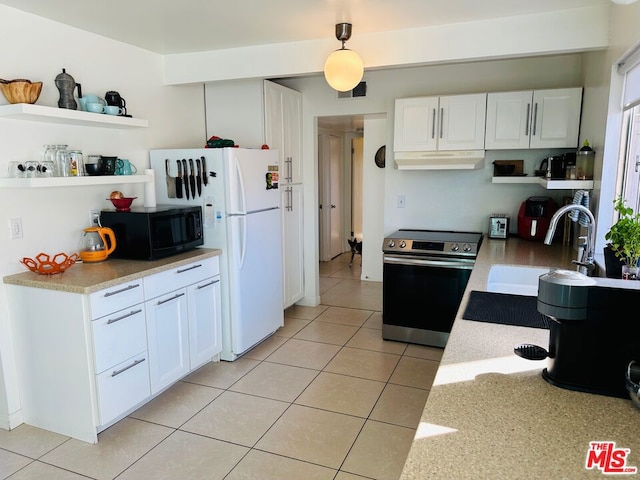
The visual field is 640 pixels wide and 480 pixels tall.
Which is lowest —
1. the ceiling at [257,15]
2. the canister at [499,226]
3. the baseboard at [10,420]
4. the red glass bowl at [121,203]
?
the baseboard at [10,420]

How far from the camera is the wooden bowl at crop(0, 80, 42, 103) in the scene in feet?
7.85

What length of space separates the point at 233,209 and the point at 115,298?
3.74 feet

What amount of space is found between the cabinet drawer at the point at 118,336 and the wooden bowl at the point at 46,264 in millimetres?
463

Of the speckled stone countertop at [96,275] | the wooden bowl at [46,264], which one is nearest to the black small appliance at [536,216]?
the speckled stone countertop at [96,275]

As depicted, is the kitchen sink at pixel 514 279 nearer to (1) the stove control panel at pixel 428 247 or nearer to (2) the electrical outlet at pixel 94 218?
(1) the stove control panel at pixel 428 247

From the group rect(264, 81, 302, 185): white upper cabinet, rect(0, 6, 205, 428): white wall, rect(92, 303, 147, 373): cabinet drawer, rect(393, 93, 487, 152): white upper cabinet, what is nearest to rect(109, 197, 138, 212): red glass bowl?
rect(0, 6, 205, 428): white wall

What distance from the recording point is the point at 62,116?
8.34 ft

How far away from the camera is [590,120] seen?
3.06m

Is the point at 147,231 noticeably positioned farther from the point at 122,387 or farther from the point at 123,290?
the point at 122,387

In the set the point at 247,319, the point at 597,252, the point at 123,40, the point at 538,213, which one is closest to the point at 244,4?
the point at 123,40

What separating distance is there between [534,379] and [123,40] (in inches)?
133

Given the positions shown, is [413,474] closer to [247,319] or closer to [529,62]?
[247,319]

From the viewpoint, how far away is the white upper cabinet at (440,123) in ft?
12.0

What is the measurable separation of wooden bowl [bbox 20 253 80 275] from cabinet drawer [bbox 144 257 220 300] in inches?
18.9
